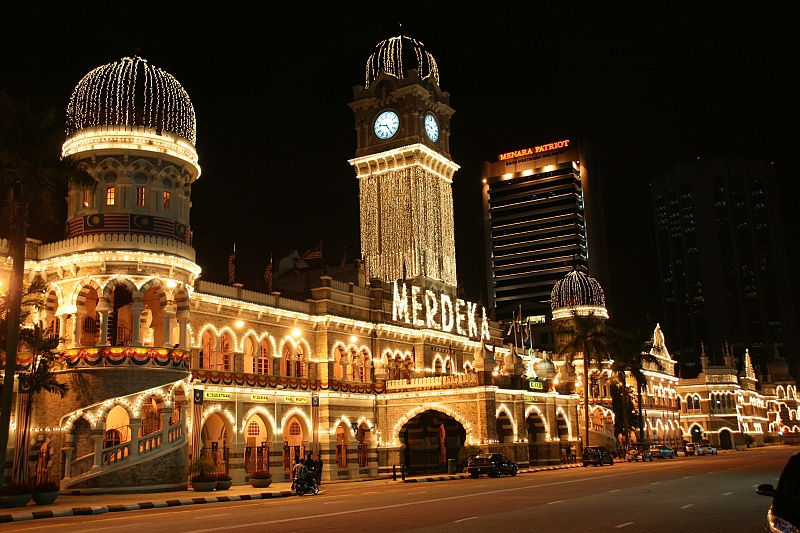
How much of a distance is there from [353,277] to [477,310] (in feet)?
41.4

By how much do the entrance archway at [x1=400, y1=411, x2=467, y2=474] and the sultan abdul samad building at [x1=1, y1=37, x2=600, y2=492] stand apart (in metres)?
0.13

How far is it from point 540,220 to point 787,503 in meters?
172

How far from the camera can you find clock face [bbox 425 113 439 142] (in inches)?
2704

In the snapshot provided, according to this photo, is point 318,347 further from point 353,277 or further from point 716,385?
point 716,385

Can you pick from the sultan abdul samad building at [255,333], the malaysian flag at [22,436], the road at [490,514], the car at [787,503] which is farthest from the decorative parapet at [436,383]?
the car at [787,503]

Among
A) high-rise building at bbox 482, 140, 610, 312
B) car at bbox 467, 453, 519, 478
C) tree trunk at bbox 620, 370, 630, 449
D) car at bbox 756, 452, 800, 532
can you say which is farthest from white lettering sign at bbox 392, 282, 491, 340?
high-rise building at bbox 482, 140, 610, 312

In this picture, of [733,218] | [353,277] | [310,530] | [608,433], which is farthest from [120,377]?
[733,218]

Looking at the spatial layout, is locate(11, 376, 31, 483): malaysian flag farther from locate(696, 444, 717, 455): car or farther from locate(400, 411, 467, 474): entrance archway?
locate(696, 444, 717, 455): car

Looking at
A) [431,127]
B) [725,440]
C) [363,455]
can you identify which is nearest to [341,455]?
[363,455]

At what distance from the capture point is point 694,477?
37188 millimetres

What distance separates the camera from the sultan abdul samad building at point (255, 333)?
125 ft

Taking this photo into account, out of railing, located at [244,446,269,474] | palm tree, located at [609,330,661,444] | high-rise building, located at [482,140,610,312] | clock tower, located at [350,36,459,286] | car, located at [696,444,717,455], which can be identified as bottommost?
car, located at [696,444,717,455]

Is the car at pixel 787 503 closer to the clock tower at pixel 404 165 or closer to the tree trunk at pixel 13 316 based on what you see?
the tree trunk at pixel 13 316

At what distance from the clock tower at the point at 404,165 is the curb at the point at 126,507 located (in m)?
33.1
